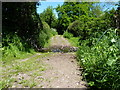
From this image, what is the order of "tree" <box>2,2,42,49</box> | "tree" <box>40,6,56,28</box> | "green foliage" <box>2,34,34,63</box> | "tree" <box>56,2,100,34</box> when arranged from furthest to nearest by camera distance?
"tree" <box>40,6,56,28</box>
"tree" <box>56,2,100,34</box>
"tree" <box>2,2,42,49</box>
"green foliage" <box>2,34,34,63</box>

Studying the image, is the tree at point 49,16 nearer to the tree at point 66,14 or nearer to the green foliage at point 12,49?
the tree at point 66,14

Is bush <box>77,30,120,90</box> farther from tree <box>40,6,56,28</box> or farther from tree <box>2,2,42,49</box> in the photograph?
tree <box>40,6,56,28</box>

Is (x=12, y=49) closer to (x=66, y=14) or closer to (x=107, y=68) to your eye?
(x=107, y=68)

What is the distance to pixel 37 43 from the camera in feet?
32.1

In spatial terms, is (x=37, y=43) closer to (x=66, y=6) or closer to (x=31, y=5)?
(x=31, y=5)

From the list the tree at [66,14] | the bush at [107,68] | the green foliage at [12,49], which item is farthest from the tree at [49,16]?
the bush at [107,68]

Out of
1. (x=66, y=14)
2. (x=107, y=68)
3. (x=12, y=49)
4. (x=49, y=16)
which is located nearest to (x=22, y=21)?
(x=12, y=49)

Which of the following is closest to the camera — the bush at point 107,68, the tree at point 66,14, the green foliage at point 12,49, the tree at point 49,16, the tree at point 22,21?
the bush at point 107,68

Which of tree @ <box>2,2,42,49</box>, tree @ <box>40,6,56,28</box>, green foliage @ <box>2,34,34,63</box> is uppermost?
tree @ <box>40,6,56,28</box>

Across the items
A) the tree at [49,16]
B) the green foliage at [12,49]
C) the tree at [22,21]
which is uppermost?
the tree at [49,16]

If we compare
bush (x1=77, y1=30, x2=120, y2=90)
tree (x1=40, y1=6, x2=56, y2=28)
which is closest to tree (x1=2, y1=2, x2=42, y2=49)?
bush (x1=77, y1=30, x2=120, y2=90)

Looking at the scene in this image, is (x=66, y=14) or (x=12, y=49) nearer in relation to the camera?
(x=12, y=49)

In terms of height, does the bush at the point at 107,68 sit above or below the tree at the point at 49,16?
below

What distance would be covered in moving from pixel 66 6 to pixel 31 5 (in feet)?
79.9
